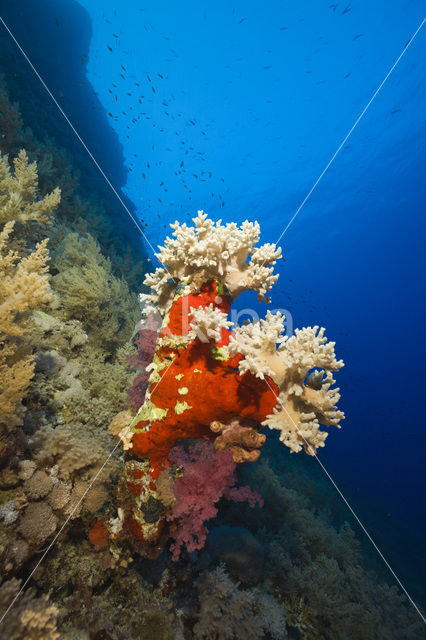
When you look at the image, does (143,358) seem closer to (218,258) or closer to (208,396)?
(208,396)

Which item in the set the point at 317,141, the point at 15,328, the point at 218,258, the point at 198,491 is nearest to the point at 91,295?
the point at 15,328

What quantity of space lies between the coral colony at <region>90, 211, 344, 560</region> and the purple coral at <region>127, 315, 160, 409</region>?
0.28 meters

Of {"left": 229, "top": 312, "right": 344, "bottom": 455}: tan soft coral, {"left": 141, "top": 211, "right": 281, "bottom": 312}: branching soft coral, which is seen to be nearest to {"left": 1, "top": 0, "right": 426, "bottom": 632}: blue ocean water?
{"left": 141, "top": 211, "right": 281, "bottom": 312}: branching soft coral

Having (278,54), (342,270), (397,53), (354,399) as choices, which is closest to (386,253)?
(342,270)

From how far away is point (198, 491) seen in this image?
2881 millimetres

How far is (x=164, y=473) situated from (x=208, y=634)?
85.5 inches

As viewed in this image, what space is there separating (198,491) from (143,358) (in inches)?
68.5

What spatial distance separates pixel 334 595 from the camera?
4.89 m

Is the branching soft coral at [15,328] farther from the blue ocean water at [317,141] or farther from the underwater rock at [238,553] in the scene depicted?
the underwater rock at [238,553]

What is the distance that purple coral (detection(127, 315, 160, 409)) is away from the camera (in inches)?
131

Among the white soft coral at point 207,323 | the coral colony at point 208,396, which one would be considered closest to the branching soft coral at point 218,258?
the coral colony at point 208,396

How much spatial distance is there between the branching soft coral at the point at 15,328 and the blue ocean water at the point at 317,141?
3710 mm

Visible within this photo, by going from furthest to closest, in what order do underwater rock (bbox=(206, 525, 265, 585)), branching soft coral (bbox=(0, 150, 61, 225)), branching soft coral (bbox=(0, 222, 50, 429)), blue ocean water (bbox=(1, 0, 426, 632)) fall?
blue ocean water (bbox=(1, 0, 426, 632)) → branching soft coral (bbox=(0, 150, 61, 225)) → underwater rock (bbox=(206, 525, 265, 585)) → branching soft coral (bbox=(0, 222, 50, 429))

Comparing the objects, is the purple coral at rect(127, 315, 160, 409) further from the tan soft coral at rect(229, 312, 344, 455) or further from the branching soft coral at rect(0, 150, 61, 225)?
the branching soft coral at rect(0, 150, 61, 225)
